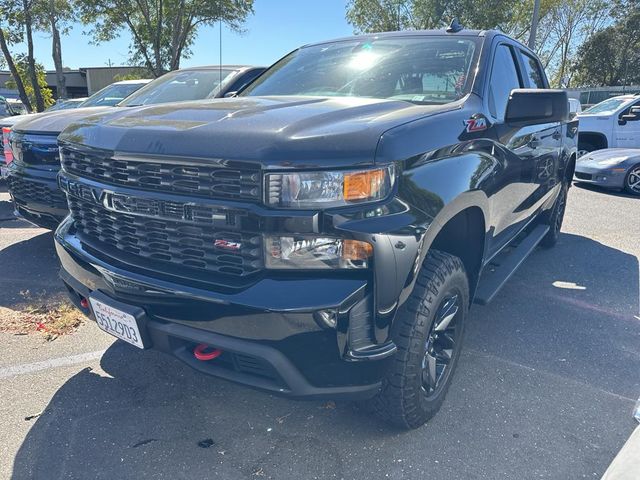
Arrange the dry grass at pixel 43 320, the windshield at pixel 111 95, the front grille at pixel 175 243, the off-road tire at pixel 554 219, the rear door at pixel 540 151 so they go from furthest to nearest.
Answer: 1. the windshield at pixel 111 95
2. the off-road tire at pixel 554 219
3. the rear door at pixel 540 151
4. the dry grass at pixel 43 320
5. the front grille at pixel 175 243

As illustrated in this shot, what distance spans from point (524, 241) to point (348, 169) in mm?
2912

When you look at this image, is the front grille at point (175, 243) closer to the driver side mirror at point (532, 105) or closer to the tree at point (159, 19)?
the driver side mirror at point (532, 105)

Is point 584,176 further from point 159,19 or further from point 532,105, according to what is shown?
point 159,19

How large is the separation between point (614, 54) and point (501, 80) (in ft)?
131

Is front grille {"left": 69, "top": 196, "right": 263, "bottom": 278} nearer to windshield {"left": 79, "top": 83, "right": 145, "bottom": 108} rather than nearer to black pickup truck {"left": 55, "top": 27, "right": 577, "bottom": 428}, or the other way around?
black pickup truck {"left": 55, "top": 27, "right": 577, "bottom": 428}

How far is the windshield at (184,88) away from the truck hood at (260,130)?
3381 millimetres

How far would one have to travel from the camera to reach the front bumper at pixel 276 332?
178cm

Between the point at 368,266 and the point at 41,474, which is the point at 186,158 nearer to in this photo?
the point at 368,266

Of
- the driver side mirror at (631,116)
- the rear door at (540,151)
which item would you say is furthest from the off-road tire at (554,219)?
the driver side mirror at (631,116)

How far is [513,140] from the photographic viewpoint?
3088mm

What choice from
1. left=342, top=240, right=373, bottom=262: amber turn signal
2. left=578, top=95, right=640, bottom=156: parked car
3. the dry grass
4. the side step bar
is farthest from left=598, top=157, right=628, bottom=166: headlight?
the dry grass

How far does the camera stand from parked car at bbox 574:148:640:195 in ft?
28.4

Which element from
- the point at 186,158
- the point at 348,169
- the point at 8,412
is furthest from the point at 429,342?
the point at 8,412

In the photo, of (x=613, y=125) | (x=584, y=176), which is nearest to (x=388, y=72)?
(x=584, y=176)
